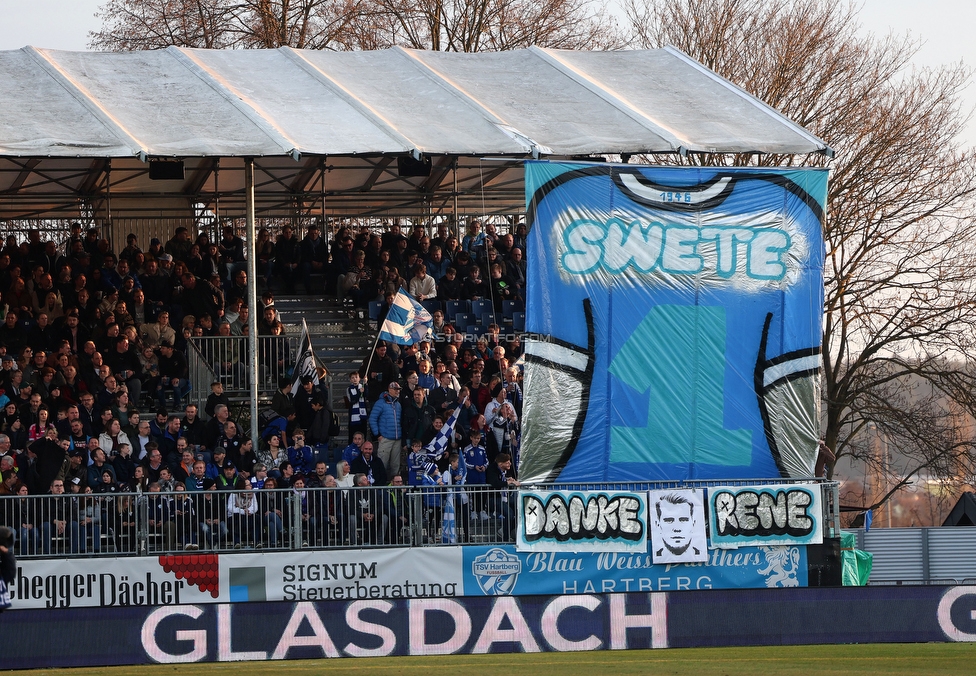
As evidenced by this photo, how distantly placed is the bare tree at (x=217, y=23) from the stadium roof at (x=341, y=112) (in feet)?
42.1

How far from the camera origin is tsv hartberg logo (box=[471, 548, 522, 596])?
21.0m

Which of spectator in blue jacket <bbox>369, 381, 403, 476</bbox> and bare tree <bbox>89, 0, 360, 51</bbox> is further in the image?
bare tree <bbox>89, 0, 360, 51</bbox>

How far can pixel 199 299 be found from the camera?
25.6 m

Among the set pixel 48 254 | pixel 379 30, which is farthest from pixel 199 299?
pixel 379 30

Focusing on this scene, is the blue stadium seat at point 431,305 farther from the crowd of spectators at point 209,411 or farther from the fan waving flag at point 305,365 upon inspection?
the fan waving flag at point 305,365

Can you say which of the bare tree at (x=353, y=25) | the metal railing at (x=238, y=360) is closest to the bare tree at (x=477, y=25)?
the bare tree at (x=353, y=25)

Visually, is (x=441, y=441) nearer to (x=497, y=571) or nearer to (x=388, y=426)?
(x=388, y=426)

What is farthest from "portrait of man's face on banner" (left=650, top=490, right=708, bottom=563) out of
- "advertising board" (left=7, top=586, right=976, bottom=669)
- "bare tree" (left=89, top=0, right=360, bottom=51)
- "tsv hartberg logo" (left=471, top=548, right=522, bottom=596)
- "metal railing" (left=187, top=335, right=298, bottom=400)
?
"bare tree" (left=89, top=0, right=360, bottom=51)

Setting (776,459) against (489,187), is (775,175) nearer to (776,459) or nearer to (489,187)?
(776,459)

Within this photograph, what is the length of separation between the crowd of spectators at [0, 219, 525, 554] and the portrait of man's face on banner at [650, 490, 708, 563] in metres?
2.21

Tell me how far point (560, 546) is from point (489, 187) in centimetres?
1315

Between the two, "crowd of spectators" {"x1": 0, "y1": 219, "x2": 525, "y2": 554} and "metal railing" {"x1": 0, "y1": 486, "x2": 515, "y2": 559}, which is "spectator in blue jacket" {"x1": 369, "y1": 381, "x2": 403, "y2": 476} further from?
"metal railing" {"x1": 0, "y1": 486, "x2": 515, "y2": 559}

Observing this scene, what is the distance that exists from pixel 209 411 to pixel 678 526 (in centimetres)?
740

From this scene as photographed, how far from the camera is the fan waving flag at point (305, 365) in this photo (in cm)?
2348
